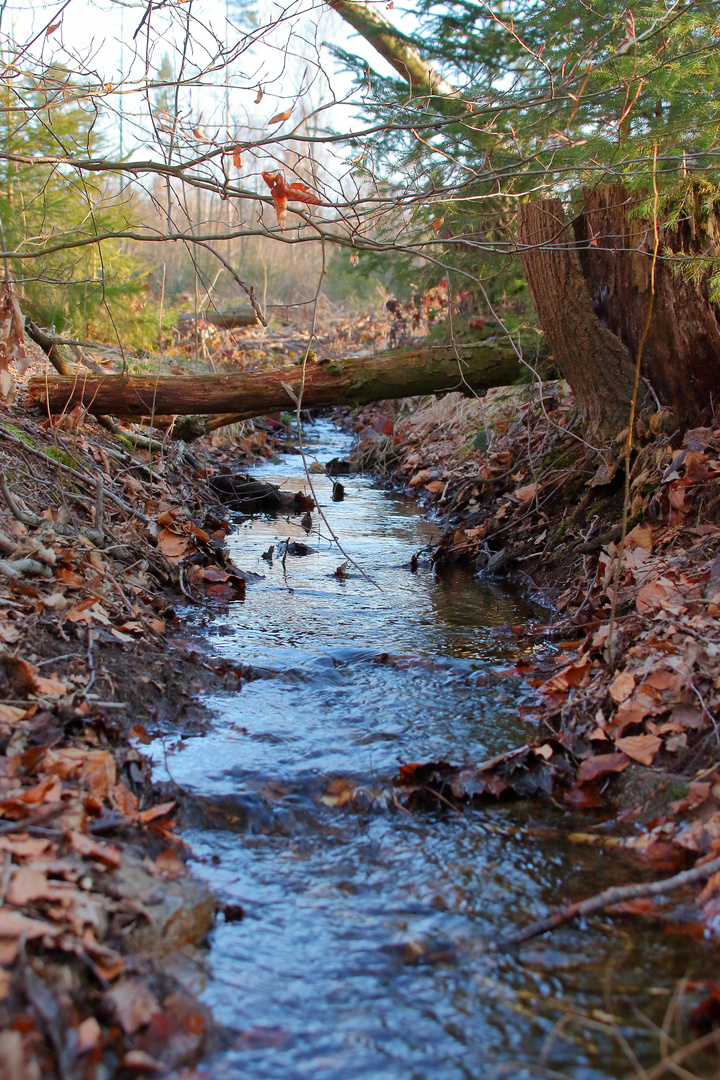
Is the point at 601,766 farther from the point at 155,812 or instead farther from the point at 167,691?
the point at 167,691

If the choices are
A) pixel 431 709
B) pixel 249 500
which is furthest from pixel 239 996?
pixel 249 500

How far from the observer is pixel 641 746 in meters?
3.04

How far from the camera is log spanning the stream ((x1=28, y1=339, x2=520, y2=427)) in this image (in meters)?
6.40

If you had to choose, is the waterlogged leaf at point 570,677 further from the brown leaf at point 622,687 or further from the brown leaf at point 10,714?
the brown leaf at point 10,714

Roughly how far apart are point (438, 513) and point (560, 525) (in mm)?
2587

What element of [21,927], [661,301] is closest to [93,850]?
[21,927]

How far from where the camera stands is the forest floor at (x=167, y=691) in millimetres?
1862

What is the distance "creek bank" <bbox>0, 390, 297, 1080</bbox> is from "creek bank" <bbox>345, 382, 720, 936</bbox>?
1.08m

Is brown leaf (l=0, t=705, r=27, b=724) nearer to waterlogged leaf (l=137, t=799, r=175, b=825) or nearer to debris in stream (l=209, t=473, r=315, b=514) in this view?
waterlogged leaf (l=137, t=799, r=175, b=825)

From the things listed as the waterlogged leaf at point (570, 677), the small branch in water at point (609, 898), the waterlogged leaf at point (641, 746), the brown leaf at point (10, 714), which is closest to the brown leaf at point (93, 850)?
the brown leaf at point (10, 714)

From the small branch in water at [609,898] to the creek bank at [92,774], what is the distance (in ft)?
2.96

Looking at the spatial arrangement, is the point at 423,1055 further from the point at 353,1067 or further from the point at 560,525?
the point at 560,525

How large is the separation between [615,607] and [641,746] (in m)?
0.99

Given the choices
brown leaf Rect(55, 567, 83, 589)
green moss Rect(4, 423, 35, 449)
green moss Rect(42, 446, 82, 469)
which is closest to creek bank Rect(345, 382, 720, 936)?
brown leaf Rect(55, 567, 83, 589)
